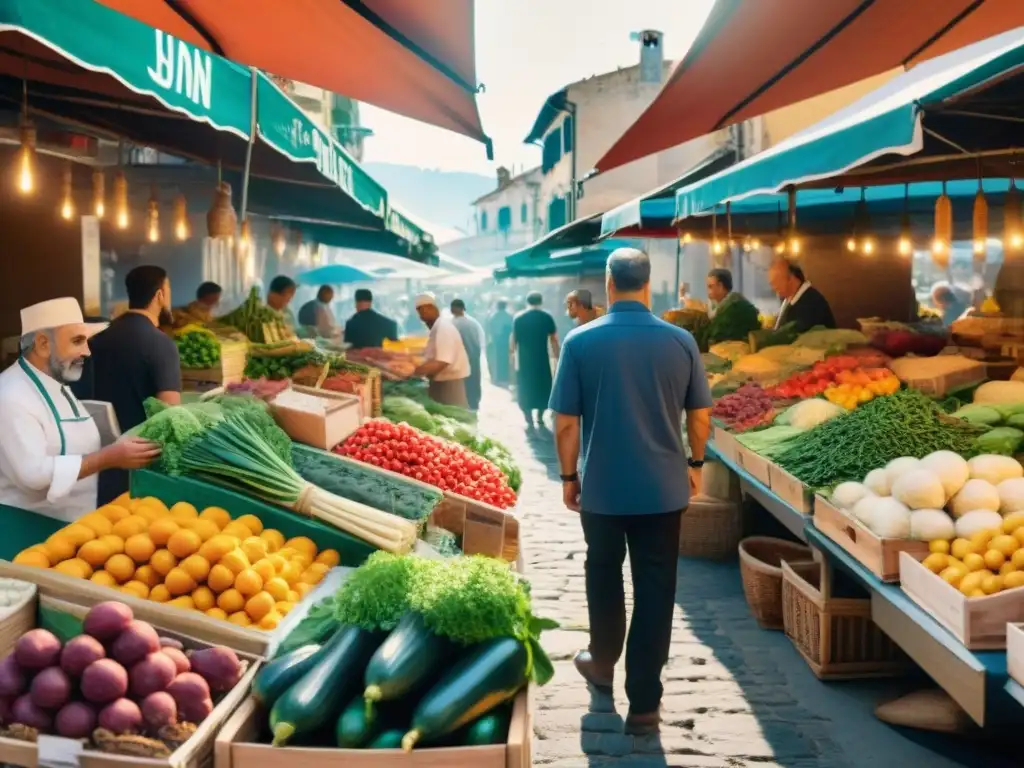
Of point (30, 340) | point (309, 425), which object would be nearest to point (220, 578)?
point (30, 340)

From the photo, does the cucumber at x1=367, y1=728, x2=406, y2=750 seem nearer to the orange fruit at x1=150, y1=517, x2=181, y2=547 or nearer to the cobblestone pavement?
the orange fruit at x1=150, y1=517, x2=181, y2=547

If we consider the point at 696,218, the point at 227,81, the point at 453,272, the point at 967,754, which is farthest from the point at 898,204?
the point at 453,272

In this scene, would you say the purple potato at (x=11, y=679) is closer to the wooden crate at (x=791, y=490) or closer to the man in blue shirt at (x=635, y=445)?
the man in blue shirt at (x=635, y=445)

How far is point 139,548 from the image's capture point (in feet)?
11.6

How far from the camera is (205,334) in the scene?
7.54 m

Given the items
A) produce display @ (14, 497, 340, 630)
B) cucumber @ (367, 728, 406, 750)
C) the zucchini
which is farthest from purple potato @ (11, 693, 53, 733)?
cucumber @ (367, 728, 406, 750)

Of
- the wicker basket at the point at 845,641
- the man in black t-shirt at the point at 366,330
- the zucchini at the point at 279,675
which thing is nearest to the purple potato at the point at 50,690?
the zucchini at the point at 279,675

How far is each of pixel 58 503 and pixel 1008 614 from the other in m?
4.05

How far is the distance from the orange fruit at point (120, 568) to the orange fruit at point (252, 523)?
52cm

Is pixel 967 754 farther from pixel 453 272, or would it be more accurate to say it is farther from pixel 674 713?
pixel 453 272

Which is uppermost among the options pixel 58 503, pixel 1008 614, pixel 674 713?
pixel 58 503

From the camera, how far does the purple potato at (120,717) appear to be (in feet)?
8.71

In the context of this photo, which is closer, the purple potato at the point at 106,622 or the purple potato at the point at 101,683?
the purple potato at the point at 101,683

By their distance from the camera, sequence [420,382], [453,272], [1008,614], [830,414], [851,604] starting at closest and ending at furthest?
1. [1008,614]
2. [851,604]
3. [830,414]
4. [420,382]
5. [453,272]
